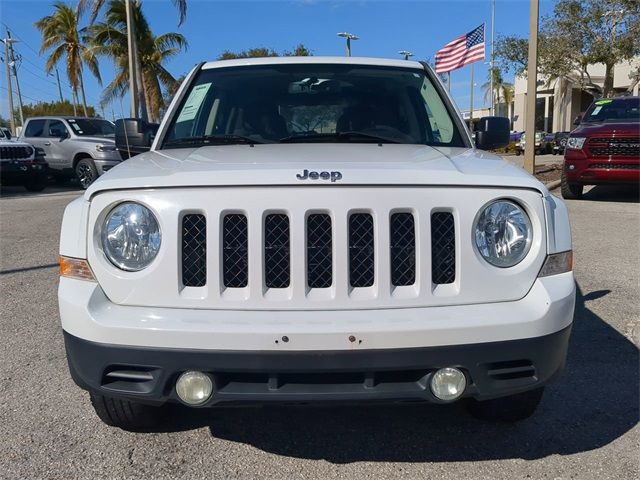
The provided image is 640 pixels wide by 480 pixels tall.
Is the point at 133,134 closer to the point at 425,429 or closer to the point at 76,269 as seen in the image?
the point at 76,269

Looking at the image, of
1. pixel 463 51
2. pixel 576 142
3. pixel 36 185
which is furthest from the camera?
pixel 463 51

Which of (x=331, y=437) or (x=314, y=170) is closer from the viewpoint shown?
(x=314, y=170)

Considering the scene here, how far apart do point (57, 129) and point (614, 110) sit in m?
12.8

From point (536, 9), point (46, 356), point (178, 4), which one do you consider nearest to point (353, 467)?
point (46, 356)

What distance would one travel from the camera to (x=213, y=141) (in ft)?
10.8

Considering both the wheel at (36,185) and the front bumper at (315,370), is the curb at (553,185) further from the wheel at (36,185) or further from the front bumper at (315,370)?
the wheel at (36,185)

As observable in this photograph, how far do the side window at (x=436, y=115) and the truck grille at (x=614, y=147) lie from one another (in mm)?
7350

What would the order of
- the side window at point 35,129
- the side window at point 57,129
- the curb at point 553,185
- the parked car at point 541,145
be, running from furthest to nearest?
the parked car at point 541,145 < the side window at point 35,129 < the side window at point 57,129 < the curb at point 553,185

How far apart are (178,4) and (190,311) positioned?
24.2 metres

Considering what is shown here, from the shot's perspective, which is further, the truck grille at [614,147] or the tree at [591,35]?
the tree at [591,35]

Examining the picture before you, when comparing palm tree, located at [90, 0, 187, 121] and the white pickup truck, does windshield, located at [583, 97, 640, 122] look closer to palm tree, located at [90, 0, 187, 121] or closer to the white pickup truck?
the white pickup truck

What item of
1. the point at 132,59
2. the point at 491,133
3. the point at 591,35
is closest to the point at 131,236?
the point at 491,133

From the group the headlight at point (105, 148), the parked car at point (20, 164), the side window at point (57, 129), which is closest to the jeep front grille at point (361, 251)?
the headlight at point (105, 148)

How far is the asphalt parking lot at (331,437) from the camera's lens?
8.43 ft
